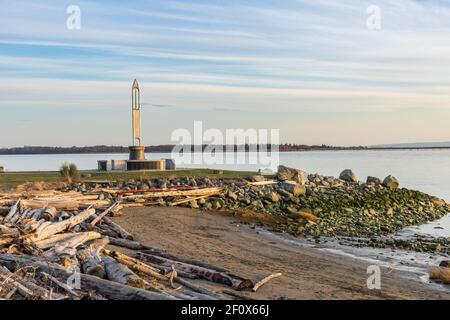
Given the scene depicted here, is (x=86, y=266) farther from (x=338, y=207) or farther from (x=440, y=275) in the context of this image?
(x=338, y=207)

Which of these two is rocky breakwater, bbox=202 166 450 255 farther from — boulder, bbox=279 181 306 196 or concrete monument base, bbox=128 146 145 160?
concrete monument base, bbox=128 146 145 160

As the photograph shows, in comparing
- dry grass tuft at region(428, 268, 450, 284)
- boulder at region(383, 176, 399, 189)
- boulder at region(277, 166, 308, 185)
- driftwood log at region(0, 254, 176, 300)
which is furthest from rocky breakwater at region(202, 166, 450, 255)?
driftwood log at region(0, 254, 176, 300)

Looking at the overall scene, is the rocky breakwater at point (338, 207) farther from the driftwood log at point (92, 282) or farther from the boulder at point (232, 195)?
the driftwood log at point (92, 282)

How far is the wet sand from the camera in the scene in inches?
469

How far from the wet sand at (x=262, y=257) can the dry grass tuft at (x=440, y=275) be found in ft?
2.08

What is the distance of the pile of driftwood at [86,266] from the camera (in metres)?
9.60

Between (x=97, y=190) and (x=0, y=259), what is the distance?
12.2 metres

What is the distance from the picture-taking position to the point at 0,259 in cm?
1130

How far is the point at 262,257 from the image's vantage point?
1546 cm

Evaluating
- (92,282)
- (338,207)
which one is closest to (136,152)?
(338,207)

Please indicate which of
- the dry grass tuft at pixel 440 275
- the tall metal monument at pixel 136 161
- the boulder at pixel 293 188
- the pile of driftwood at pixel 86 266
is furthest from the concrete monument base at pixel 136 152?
the dry grass tuft at pixel 440 275

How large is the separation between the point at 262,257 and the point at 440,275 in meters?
4.39
